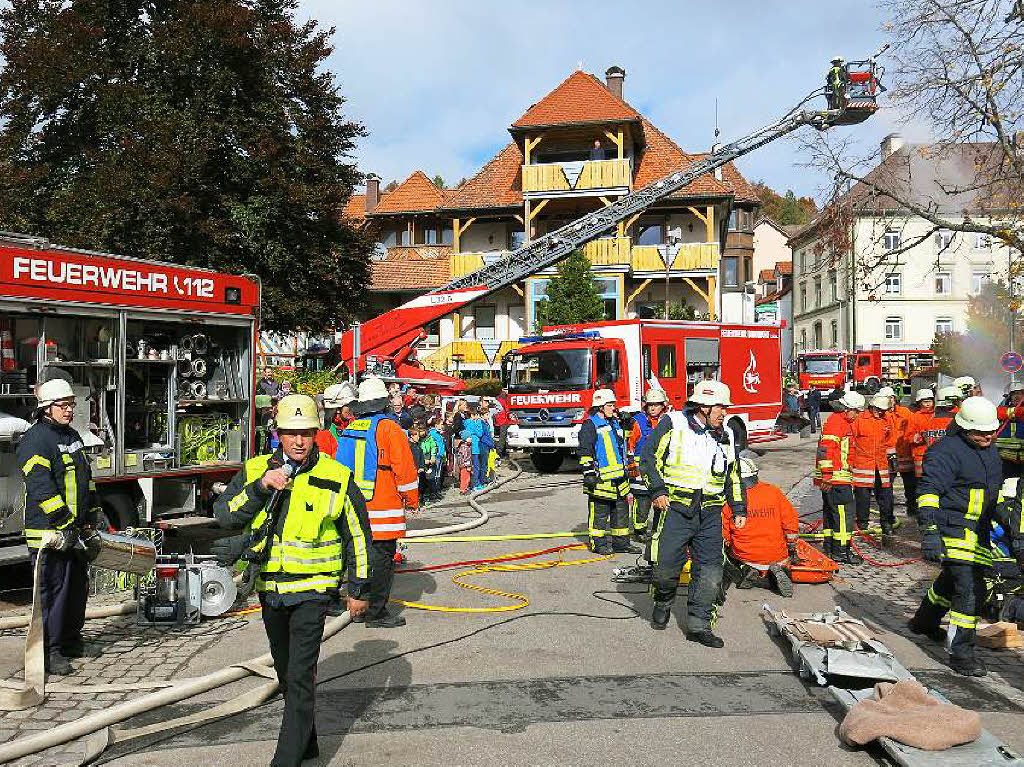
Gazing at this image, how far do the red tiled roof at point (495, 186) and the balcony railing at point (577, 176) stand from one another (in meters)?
2.01

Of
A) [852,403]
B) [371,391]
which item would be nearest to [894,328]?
[852,403]

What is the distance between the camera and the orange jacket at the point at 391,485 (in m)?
7.34

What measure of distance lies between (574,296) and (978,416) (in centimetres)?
2413

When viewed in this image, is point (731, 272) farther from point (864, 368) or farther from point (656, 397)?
point (656, 397)

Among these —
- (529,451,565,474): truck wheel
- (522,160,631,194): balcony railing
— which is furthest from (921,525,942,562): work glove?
(522,160,631,194): balcony railing

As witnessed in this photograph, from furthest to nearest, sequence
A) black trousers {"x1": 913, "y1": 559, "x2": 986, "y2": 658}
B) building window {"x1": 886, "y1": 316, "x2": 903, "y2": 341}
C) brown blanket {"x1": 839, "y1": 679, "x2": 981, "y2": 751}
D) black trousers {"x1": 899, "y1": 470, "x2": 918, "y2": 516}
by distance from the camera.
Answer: building window {"x1": 886, "y1": 316, "x2": 903, "y2": 341}, black trousers {"x1": 899, "y1": 470, "x2": 918, "y2": 516}, black trousers {"x1": 913, "y1": 559, "x2": 986, "y2": 658}, brown blanket {"x1": 839, "y1": 679, "x2": 981, "y2": 751}

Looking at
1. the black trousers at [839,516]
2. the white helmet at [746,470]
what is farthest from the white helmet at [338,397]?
the black trousers at [839,516]

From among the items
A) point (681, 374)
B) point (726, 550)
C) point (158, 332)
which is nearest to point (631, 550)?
point (726, 550)

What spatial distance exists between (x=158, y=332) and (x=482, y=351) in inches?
1027

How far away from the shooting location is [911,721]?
4609 millimetres

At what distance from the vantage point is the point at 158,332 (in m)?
9.93

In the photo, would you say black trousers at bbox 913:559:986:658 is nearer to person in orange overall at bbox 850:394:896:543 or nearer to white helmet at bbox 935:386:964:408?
person in orange overall at bbox 850:394:896:543

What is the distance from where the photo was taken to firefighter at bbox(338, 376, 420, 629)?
7309mm

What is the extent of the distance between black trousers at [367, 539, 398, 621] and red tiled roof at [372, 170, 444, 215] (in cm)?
3529
